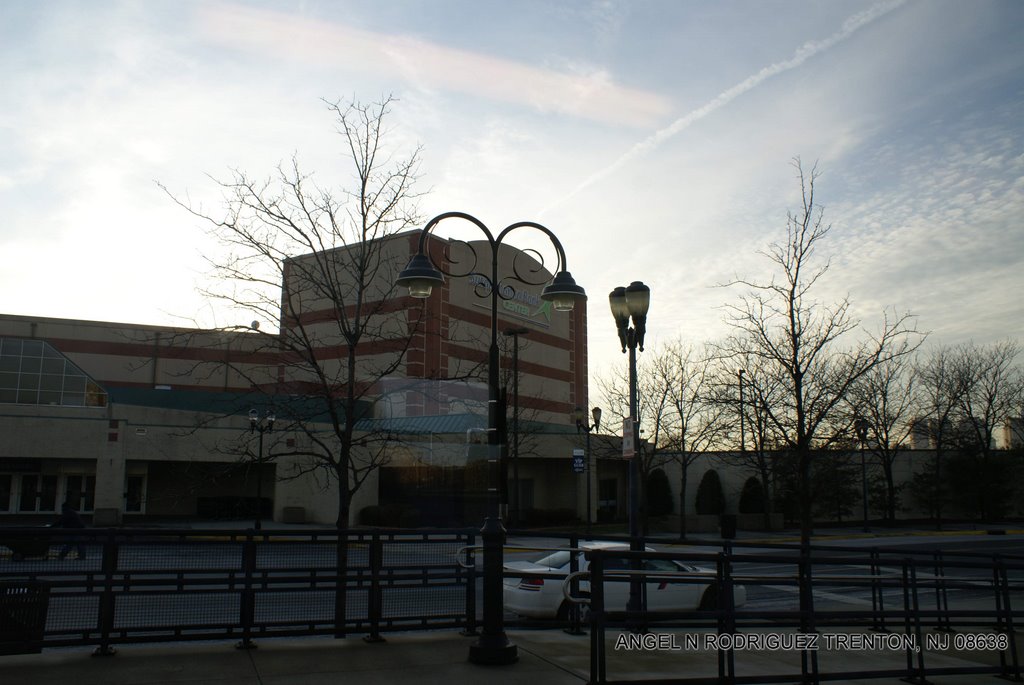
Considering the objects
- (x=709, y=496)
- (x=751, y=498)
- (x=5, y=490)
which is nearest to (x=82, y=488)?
(x=5, y=490)

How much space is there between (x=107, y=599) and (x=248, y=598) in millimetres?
1358

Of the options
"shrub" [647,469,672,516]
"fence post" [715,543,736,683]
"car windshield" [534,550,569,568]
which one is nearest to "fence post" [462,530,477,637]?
"fence post" [715,543,736,683]

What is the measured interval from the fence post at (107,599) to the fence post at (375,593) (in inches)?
104

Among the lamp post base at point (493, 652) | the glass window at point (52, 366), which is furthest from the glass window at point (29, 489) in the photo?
the lamp post base at point (493, 652)

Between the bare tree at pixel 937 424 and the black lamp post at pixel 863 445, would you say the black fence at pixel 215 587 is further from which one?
the bare tree at pixel 937 424

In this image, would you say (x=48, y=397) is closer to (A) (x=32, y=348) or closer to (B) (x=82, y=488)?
(A) (x=32, y=348)

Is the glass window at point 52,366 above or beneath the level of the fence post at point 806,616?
above

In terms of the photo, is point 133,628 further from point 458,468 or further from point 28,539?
point 458,468

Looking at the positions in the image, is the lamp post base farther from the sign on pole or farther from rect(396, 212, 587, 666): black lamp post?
the sign on pole

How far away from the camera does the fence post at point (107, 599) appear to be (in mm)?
8273

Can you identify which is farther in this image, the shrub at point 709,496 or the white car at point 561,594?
the shrub at point 709,496

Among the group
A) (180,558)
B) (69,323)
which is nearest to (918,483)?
(180,558)

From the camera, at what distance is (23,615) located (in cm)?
789

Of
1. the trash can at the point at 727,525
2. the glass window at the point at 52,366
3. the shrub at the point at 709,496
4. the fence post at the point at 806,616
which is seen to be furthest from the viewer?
the shrub at the point at 709,496
